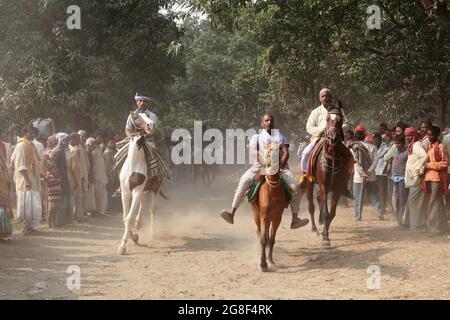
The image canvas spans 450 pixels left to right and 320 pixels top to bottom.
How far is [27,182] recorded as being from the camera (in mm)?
12352

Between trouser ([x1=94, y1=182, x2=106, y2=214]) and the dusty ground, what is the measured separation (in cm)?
194

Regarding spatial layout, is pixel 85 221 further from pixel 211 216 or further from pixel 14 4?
pixel 14 4

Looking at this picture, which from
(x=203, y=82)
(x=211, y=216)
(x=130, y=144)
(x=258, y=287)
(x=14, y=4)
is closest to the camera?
(x=258, y=287)

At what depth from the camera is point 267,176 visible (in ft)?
28.5

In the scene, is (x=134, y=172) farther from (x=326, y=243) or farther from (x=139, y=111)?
(x=326, y=243)

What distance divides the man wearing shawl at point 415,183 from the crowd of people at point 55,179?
6.54 m

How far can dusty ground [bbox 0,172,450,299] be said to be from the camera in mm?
7469

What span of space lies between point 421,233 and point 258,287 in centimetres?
533

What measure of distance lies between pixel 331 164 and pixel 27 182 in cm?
650

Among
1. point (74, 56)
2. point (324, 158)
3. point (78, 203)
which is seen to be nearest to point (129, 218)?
Result: point (324, 158)

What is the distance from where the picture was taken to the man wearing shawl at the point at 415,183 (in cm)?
1152

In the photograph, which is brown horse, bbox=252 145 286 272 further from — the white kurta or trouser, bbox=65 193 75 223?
trouser, bbox=65 193 75 223

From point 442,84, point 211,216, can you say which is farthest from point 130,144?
point 442,84
